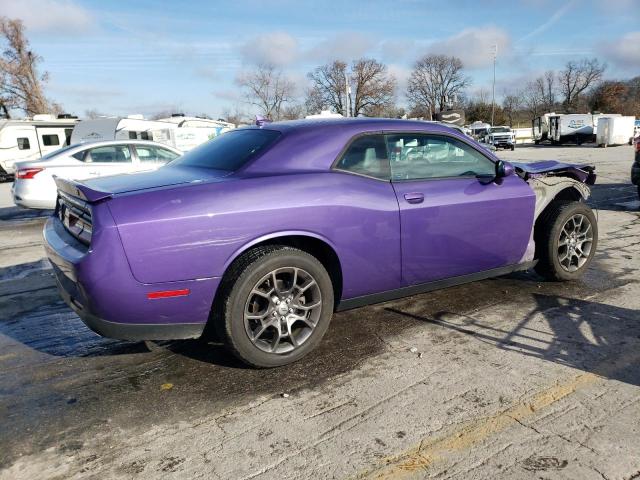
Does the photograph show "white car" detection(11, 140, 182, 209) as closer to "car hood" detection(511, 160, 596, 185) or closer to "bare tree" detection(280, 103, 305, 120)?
"car hood" detection(511, 160, 596, 185)

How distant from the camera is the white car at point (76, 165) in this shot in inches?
374

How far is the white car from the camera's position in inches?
374

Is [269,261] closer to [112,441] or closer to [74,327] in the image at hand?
[112,441]

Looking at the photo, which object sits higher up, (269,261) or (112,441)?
(269,261)

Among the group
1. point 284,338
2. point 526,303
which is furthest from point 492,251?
point 284,338

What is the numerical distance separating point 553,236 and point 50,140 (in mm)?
26061

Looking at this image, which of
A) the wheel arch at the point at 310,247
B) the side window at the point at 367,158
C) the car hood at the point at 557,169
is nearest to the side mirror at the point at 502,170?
the car hood at the point at 557,169

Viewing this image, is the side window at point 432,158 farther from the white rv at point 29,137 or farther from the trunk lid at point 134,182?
the white rv at point 29,137

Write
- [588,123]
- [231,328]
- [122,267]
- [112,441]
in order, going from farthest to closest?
1. [588,123]
2. [231,328]
3. [122,267]
4. [112,441]

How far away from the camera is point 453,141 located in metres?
4.07

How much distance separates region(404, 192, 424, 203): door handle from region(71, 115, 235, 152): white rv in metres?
20.3

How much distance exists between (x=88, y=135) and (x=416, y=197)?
23.8m

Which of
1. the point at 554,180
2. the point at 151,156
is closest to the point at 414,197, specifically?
the point at 554,180

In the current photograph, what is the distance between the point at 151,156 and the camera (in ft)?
33.6
